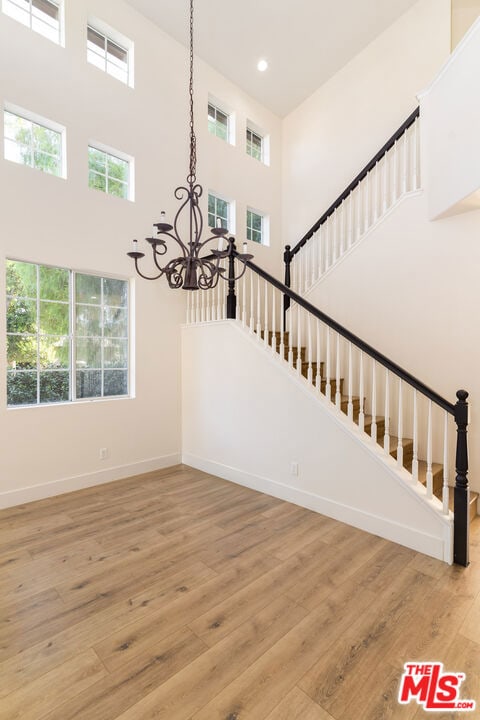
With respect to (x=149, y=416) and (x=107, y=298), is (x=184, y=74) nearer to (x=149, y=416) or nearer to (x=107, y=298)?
(x=107, y=298)

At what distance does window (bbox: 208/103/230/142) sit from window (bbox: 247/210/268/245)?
1.25m

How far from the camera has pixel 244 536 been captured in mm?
3049

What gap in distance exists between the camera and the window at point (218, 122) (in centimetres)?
568

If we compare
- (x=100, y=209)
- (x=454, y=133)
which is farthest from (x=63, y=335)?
(x=454, y=133)

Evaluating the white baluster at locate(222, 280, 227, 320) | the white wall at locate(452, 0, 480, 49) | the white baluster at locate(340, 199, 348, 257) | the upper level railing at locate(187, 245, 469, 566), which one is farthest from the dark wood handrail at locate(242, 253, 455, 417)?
the white wall at locate(452, 0, 480, 49)

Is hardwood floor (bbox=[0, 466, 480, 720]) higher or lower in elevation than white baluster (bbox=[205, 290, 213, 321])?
lower

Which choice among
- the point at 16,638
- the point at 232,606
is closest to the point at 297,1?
the point at 232,606

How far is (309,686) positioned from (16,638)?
1.54m

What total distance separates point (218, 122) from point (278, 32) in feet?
4.61

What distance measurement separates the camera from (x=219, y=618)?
209cm

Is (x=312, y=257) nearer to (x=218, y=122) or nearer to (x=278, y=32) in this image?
(x=218, y=122)

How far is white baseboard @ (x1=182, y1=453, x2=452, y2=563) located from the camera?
2.76 m

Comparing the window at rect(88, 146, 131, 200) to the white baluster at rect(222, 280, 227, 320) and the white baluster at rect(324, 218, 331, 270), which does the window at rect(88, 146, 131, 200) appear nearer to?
the white baluster at rect(222, 280, 227, 320)

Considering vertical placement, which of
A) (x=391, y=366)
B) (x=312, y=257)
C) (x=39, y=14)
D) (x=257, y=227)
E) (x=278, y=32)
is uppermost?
(x=278, y=32)
